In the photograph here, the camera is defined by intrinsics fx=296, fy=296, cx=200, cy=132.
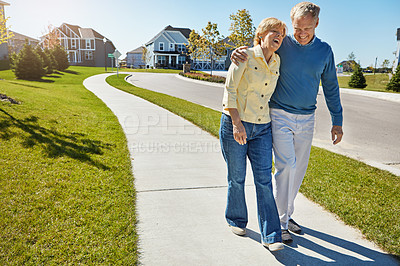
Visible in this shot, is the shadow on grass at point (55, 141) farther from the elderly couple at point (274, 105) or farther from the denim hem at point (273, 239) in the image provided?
the denim hem at point (273, 239)

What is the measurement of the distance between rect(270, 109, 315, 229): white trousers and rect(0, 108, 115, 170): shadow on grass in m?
2.82

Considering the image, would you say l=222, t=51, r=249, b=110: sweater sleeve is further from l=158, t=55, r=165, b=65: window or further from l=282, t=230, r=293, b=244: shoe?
l=158, t=55, r=165, b=65: window

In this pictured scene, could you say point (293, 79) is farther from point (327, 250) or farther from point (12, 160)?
point (12, 160)

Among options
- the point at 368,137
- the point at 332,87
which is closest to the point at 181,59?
the point at 368,137

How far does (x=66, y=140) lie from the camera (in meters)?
5.81

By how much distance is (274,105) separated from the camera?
109 inches

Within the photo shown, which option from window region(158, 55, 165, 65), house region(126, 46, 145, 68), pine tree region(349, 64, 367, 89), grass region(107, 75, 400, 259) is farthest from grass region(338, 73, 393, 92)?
house region(126, 46, 145, 68)

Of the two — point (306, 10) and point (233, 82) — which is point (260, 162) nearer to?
point (233, 82)

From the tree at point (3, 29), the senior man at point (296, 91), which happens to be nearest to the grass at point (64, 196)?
the senior man at point (296, 91)

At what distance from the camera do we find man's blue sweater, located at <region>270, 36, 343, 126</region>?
264cm

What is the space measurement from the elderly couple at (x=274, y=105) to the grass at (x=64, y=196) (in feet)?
4.14

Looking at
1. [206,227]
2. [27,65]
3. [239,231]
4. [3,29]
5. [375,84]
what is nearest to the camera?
[239,231]

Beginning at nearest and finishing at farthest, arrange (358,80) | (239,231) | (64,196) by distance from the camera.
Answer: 1. (239,231)
2. (64,196)
3. (358,80)

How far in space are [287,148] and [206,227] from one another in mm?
1173
